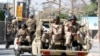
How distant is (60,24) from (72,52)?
1.07 metres

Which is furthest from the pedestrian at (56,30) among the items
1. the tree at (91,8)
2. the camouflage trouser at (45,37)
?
the tree at (91,8)

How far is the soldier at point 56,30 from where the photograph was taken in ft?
48.6

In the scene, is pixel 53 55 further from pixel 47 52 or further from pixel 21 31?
pixel 21 31

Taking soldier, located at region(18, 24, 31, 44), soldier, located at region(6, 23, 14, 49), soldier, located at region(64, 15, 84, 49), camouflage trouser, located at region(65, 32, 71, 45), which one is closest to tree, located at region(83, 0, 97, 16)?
soldier, located at region(6, 23, 14, 49)

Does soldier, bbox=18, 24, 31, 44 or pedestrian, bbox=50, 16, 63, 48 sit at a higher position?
pedestrian, bbox=50, 16, 63, 48

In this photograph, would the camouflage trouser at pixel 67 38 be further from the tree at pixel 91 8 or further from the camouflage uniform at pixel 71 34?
the tree at pixel 91 8

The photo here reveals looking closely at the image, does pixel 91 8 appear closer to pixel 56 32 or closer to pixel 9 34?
pixel 9 34

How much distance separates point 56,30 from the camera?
587 inches

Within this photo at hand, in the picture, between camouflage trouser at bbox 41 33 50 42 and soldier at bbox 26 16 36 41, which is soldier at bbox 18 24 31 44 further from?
camouflage trouser at bbox 41 33 50 42

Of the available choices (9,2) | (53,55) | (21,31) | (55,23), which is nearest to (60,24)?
(55,23)

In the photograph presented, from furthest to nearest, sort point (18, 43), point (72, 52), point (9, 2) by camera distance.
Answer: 1. point (9, 2)
2. point (18, 43)
3. point (72, 52)

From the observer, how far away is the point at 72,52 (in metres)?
14.6

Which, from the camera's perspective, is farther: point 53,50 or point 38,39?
point 38,39

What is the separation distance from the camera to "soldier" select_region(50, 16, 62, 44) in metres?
14.8
